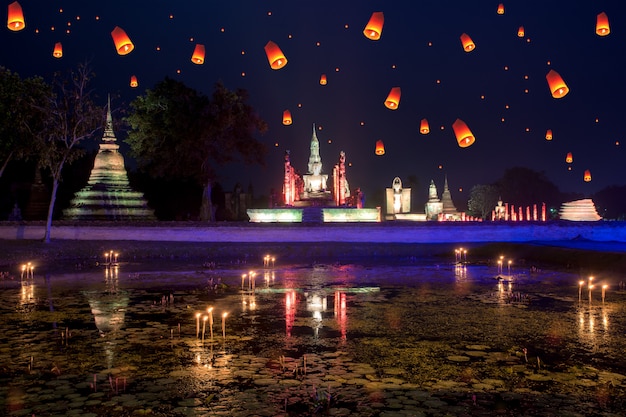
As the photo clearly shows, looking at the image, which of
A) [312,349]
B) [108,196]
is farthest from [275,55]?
[108,196]

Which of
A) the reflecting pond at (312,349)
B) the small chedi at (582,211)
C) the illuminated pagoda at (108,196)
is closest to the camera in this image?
the reflecting pond at (312,349)

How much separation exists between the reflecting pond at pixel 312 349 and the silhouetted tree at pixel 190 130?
2264cm

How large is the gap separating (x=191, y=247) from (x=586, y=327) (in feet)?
58.1

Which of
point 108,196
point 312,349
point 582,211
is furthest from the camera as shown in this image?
point 582,211

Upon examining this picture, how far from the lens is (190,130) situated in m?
36.7

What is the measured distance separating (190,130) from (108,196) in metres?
6.75

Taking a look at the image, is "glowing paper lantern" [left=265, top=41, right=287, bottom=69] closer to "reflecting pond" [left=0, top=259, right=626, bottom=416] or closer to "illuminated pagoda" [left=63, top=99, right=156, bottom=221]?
"reflecting pond" [left=0, top=259, right=626, bottom=416]

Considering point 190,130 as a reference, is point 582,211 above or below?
below

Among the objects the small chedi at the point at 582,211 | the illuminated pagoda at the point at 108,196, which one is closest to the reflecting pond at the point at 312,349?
the illuminated pagoda at the point at 108,196

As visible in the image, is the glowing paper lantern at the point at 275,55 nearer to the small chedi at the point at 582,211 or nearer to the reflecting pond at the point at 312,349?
the reflecting pond at the point at 312,349

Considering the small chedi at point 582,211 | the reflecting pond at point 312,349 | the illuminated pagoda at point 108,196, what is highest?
the illuminated pagoda at point 108,196

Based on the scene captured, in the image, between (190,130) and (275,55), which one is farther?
(190,130)

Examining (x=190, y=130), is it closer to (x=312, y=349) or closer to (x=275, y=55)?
(x=275, y=55)

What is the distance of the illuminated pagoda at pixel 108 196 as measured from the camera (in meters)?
31.5
